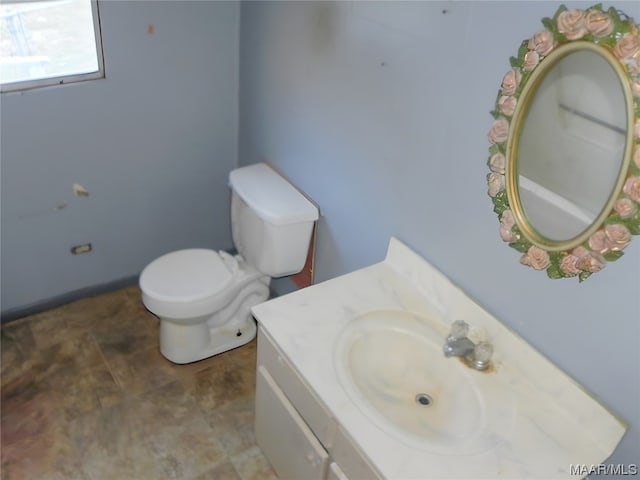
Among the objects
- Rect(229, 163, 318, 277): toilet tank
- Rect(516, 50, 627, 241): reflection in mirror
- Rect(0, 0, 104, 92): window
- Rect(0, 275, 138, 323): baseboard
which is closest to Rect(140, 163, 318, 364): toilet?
Rect(229, 163, 318, 277): toilet tank

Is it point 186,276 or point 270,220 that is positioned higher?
point 270,220

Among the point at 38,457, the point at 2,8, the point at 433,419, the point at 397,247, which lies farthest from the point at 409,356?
the point at 2,8

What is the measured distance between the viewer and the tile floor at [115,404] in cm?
225

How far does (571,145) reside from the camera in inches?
57.1

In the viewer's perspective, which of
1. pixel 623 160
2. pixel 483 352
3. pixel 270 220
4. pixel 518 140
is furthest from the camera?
pixel 270 220

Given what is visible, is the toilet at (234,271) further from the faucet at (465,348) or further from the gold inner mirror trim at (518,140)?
the gold inner mirror trim at (518,140)

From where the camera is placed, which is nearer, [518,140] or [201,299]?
[518,140]

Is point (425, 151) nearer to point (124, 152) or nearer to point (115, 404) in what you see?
point (124, 152)

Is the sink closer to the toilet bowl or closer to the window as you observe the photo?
the toilet bowl

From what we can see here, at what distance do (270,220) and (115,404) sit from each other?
976 mm

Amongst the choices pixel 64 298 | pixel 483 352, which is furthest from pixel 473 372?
pixel 64 298

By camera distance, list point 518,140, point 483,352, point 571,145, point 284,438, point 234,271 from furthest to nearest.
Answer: point 234,271, point 284,438, point 483,352, point 518,140, point 571,145

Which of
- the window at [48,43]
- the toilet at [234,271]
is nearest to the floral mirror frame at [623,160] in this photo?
the toilet at [234,271]

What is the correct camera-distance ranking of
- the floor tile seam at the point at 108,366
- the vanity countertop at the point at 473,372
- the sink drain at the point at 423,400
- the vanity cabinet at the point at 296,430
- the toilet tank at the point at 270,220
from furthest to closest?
the floor tile seam at the point at 108,366 → the toilet tank at the point at 270,220 → the sink drain at the point at 423,400 → the vanity cabinet at the point at 296,430 → the vanity countertop at the point at 473,372
